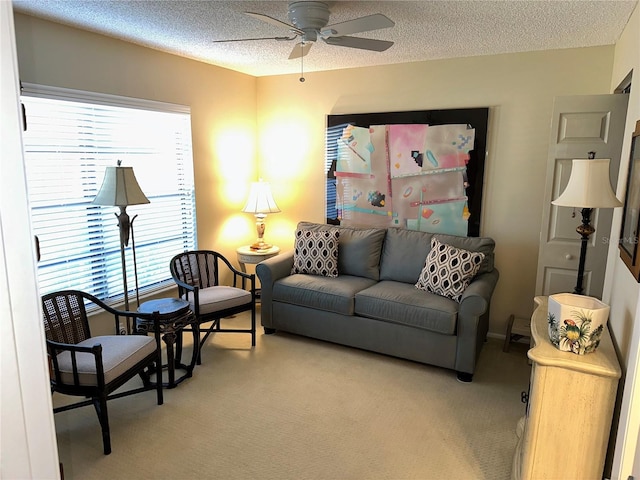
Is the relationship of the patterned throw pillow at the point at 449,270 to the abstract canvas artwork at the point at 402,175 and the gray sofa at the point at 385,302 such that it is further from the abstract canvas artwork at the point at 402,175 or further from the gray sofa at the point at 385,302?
the abstract canvas artwork at the point at 402,175

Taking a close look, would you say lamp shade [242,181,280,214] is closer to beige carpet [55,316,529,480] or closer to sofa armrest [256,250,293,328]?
sofa armrest [256,250,293,328]

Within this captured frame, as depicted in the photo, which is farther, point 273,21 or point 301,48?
point 301,48

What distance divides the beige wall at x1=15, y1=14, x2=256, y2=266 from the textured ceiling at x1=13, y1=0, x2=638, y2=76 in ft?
0.41

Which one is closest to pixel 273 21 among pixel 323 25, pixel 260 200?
pixel 323 25

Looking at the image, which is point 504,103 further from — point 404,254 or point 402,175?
point 404,254

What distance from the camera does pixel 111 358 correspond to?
2484 millimetres

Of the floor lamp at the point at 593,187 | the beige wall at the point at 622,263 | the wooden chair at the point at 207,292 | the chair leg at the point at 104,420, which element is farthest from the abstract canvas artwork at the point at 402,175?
the chair leg at the point at 104,420

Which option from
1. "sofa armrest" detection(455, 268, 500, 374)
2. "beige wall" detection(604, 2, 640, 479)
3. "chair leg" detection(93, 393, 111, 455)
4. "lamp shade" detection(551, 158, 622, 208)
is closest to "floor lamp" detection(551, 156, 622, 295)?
"lamp shade" detection(551, 158, 622, 208)

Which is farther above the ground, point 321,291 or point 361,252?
point 361,252

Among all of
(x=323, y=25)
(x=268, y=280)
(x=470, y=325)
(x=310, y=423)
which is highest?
(x=323, y=25)

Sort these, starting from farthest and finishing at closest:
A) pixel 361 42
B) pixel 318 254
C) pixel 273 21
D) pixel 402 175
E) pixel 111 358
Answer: pixel 402 175 → pixel 318 254 → pixel 361 42 → pixel 111 358 → pixel 273 21

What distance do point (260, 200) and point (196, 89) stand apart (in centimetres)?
119

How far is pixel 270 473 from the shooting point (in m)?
2.26

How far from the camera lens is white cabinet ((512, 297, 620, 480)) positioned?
1.81 metres
